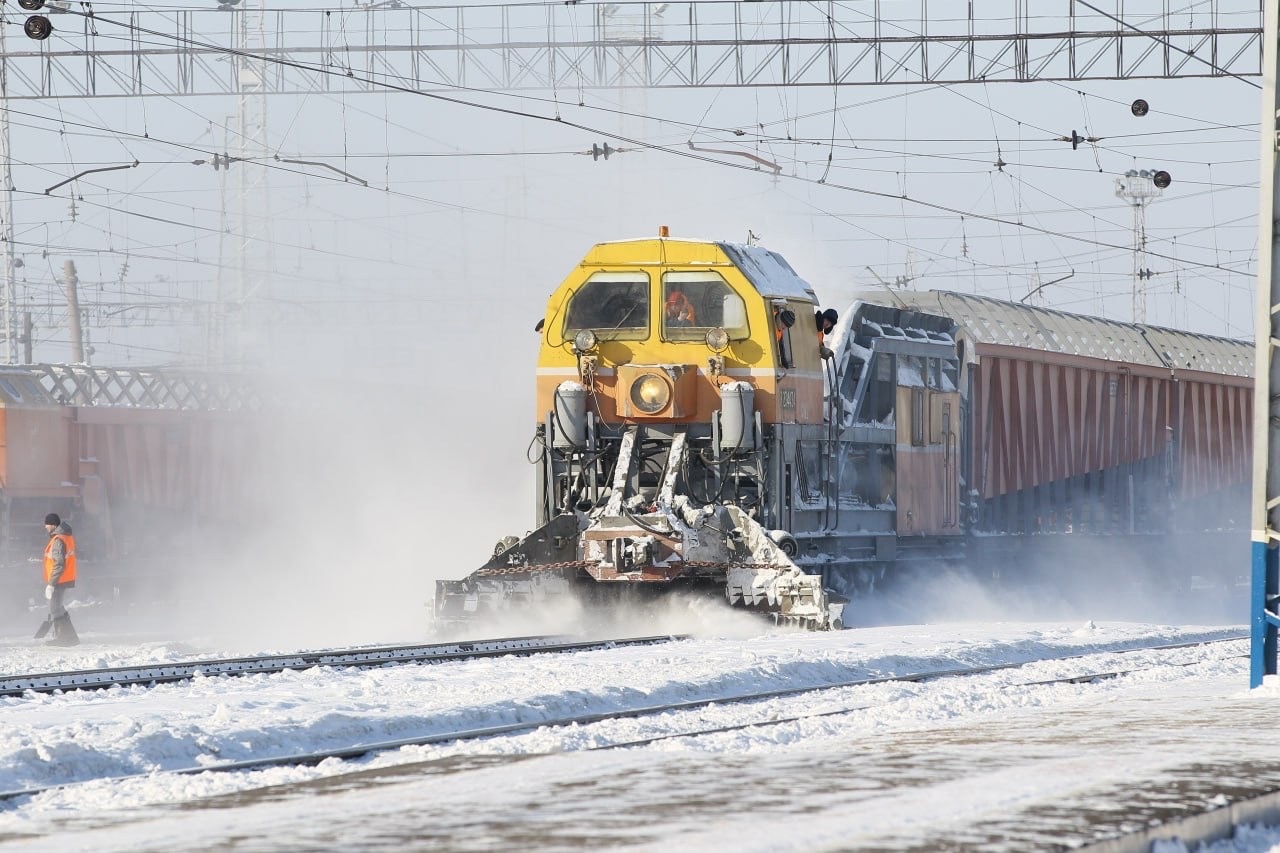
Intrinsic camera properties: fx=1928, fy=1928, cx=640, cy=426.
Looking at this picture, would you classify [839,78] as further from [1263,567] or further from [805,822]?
[805,822]

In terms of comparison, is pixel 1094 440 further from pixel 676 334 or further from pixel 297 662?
pixel 297 662

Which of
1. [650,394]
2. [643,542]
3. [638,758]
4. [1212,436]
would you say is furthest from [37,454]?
[638,758]

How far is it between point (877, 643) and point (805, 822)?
9.77 metres

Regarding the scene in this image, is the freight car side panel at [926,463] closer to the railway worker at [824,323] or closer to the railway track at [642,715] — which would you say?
the railway worker at [824,323]

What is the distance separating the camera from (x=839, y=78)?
3075 centimetres

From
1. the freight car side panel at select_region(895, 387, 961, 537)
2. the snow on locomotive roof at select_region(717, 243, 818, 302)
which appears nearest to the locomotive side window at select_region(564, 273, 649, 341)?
the snow on locomotive roof at select_region(717, 243, 818, 302)

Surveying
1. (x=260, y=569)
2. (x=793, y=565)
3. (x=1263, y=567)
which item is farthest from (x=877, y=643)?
(x=260, y=569)

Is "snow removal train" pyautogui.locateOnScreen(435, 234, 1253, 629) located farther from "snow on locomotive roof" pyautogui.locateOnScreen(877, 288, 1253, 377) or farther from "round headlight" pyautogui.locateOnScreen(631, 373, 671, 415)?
"snow on locomotive roof" pyautogui.locateOnScreen(877, 288, 1253, 377)

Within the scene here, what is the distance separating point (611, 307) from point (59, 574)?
6.92 m

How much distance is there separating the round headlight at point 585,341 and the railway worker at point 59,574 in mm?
6200

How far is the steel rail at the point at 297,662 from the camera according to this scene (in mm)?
13531

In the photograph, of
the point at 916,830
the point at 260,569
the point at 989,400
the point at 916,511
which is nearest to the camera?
the point at 916,830

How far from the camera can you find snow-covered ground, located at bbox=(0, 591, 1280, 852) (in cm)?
767

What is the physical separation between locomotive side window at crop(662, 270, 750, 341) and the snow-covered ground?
436 cm
